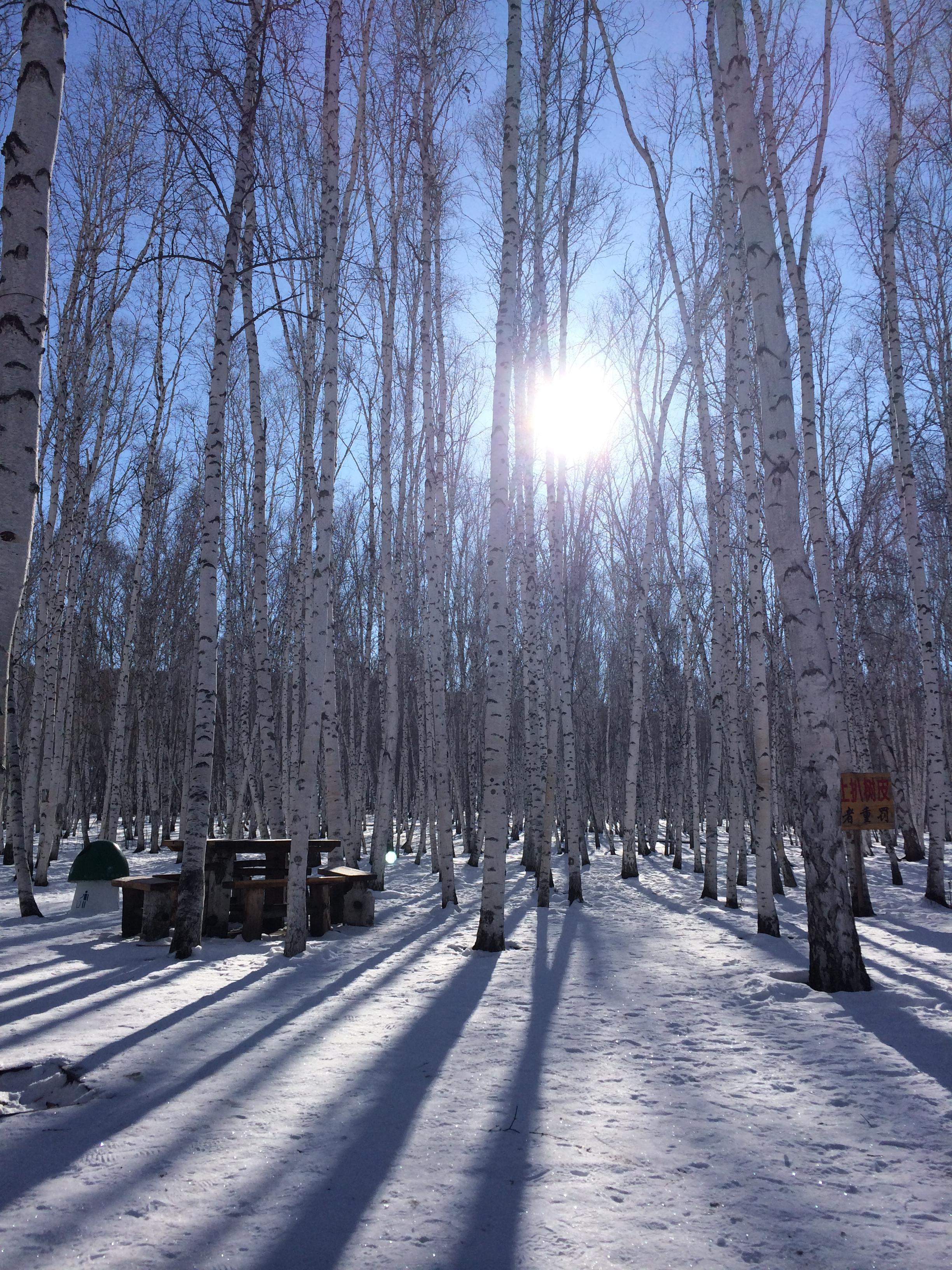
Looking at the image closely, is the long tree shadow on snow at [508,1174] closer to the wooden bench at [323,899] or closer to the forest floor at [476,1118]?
the forest floor at [476,1118]

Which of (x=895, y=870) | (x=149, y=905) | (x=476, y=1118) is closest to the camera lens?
(x=476, y=1118)

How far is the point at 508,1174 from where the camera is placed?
7.55ft

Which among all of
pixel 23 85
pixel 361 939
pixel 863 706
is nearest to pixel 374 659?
pixel 863 706

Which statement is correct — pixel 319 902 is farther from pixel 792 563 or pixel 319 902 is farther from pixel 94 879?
pixel 792 563

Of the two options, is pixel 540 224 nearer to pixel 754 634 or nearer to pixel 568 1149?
pixel 754 634

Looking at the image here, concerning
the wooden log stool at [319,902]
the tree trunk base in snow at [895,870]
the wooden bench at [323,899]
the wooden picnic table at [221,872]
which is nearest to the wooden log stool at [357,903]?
the wooden bench at [323,899]

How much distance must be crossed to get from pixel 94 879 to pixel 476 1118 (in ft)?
23.4

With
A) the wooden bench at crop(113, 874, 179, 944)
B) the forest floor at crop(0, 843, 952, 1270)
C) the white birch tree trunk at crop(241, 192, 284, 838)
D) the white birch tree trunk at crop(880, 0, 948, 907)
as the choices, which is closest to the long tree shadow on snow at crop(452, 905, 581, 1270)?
the forest floor at crop(0, 843, 952, 1270)

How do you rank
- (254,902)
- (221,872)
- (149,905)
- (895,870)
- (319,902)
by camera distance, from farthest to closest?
(895,870) → (319,902) → (221,872) → (254,902) → (149,905)

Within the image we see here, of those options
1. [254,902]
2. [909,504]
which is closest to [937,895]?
[909,504]

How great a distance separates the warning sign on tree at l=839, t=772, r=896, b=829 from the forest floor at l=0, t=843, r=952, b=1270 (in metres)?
1.03

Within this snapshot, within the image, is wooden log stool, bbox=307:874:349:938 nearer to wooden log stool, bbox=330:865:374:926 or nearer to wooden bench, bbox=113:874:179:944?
wooden log stool, bbox=330:865:374:926

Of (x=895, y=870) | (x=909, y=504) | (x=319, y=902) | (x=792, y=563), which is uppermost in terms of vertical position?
(x=909, y=504)

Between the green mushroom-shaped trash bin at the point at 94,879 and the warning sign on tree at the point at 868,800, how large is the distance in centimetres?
732
